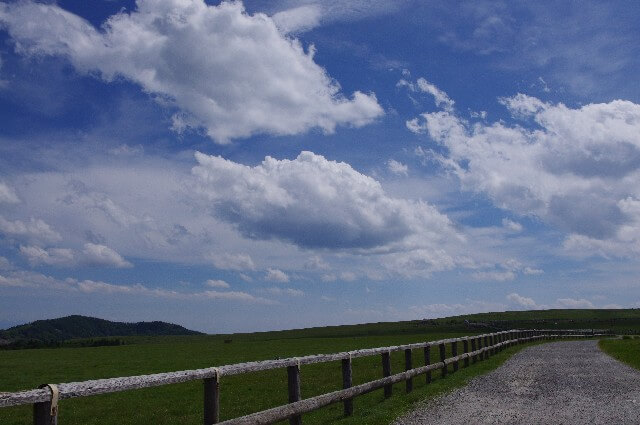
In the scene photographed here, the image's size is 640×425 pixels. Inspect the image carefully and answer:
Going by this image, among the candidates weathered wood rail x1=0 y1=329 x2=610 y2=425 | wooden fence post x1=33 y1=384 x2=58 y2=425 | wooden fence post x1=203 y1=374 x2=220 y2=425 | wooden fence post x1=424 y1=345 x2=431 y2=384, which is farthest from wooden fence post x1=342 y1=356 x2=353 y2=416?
wooden fence post x1=33 y1=384 x2=58 y2=425

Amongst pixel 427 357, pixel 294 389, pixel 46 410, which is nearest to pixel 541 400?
pixel 427 357

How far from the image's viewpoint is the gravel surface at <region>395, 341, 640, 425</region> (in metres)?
11.3

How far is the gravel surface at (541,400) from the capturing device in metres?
11.3

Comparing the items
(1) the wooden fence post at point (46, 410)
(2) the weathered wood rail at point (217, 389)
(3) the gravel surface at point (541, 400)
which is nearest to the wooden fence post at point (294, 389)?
(2) the weathered wood rail at point (217, 389)

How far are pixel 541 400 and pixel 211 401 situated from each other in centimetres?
911

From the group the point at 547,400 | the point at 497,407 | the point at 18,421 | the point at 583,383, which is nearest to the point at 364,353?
the point at 497,407

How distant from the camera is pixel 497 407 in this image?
1275 cm

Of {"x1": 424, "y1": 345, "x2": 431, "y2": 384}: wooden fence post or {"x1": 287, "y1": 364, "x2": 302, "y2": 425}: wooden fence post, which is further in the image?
{"x1": 424, "y1": 345, "x2": 431, "y2": 384}: wooden fence post

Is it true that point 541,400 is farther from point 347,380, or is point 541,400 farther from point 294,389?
point 294,389

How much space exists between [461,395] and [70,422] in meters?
11.0

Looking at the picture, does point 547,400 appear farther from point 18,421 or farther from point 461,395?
point 18,421

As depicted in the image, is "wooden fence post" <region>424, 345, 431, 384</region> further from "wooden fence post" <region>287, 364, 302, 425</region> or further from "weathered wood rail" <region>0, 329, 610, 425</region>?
"wooden fence post" <region>287, 364, 302, 425</region>

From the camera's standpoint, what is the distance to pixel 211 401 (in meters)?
7.49

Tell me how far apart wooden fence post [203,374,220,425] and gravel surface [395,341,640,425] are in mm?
4973
